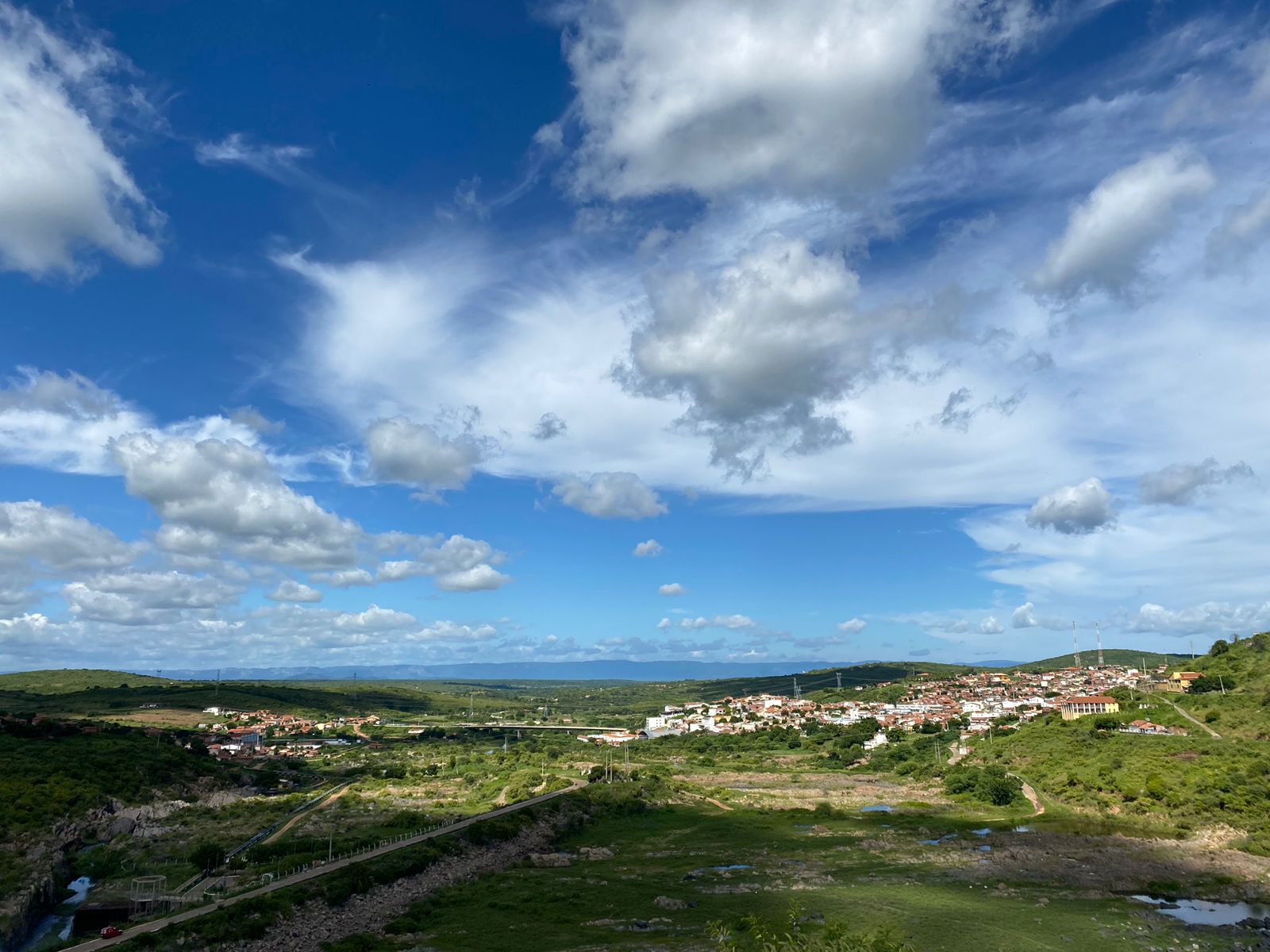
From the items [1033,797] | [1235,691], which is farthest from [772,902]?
[1235,691]

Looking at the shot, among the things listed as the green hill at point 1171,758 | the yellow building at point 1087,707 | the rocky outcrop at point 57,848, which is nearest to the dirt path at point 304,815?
the rocky outcrop at point 57,848

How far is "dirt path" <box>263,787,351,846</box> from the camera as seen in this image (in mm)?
66438

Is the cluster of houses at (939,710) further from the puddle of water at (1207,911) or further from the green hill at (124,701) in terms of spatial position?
the green hill at (124,701)

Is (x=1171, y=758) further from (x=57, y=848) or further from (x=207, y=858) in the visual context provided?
(x=57, y=848)

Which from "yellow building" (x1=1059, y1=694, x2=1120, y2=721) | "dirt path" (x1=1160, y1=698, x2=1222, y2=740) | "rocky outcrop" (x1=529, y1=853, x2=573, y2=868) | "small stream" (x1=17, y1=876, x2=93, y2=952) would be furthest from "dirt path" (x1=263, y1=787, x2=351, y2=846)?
"yellow building" (x1=1059, y1=694, x2=1120, y2=721)

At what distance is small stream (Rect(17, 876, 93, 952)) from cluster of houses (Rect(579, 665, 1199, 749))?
103 metres

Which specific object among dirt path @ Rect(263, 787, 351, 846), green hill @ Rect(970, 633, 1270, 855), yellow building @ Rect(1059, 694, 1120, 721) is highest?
yellow building @ Rect(1059, 694, 1120, 721)

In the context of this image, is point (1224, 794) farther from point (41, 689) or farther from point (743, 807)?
point (41, 689)

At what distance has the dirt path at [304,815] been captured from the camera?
66.4 meters

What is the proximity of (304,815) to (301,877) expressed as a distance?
2918cm

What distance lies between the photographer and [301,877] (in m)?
50.5

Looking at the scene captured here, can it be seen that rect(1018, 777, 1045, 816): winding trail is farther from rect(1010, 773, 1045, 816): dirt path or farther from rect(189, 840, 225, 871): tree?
rect(189, 840, 225, 871): tree

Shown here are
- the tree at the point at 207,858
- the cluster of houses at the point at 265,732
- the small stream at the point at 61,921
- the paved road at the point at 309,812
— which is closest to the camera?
the small stream at the point at 61,921

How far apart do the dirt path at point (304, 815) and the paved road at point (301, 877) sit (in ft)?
36.1
